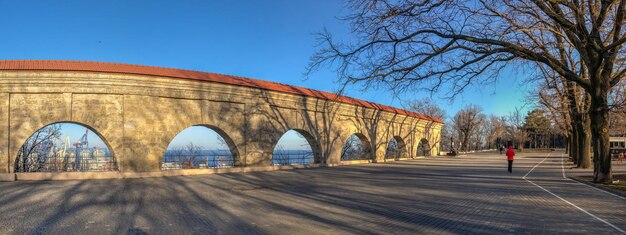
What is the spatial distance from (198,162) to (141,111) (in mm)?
5218

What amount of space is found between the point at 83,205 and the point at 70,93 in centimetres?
908

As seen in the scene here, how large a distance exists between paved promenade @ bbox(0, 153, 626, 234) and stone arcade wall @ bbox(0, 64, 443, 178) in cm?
354

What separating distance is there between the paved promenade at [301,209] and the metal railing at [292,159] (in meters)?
11.8

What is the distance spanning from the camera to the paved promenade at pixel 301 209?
7.45 m

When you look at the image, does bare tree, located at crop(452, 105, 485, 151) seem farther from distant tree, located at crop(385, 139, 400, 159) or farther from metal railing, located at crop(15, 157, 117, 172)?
metal railing, located at crop(15, 157, 117, 172)

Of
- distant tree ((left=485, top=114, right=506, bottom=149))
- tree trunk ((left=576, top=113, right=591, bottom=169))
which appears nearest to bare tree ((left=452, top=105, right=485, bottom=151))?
distant tree ((left=485, top=114, right=506, bottom=149))

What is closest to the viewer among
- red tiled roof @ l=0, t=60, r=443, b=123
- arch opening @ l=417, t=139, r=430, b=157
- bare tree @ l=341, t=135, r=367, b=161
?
red tiled roof @ l=0, t=60, r=443, b=123

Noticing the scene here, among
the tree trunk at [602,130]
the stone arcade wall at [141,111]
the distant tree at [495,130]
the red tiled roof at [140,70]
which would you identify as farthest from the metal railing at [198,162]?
the distant tree at [495,130]

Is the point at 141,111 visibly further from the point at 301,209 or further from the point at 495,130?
the point at 495,130

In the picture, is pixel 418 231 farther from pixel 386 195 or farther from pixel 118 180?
pixel 118 180

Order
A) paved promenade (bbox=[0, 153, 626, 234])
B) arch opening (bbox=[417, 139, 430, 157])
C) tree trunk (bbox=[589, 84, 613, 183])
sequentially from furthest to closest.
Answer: arch opening (bbox=[417, 139, 430, 157])
tree trunk (bbox=[589, 84, 613, 183])
paved promenade (bbox=[0, 153, 626, 234])

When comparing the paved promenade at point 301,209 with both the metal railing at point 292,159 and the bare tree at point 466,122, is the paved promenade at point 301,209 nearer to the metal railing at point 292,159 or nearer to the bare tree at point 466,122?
the metal railing at point 292,159

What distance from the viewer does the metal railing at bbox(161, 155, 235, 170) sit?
71.0ft

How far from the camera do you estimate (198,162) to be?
2283cm
